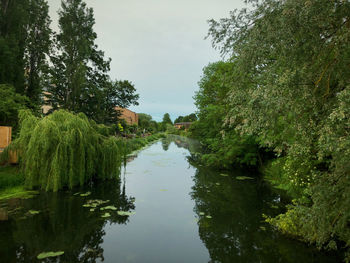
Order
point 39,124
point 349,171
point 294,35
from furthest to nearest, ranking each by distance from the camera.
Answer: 1. point 39,124
2. point 294,35
3. point 349,171

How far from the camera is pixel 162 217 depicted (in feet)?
20.4

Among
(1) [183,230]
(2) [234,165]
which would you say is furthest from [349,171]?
(2) [234,165]

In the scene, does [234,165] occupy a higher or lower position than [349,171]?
lower

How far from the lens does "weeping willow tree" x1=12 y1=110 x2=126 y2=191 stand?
275 inches

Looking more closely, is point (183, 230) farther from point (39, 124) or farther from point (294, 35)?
point (39, 124)

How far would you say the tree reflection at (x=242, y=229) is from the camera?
4.19 meters

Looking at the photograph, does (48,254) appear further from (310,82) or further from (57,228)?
(310,82)

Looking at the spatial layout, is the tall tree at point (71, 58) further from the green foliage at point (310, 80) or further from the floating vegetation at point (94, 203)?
the green foliage at point (310, 80)

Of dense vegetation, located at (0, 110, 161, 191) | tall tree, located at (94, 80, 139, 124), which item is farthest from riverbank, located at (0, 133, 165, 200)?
tall tree, located at (94, 80, 139, 124)

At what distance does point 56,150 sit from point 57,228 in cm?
304

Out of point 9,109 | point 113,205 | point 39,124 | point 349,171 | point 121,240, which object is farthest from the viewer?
point 9,109

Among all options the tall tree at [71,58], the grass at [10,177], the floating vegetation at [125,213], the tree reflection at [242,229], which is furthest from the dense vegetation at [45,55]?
the tree reflection at [242,229]

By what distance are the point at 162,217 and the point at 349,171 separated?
498 cm

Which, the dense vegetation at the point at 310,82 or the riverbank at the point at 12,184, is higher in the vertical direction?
the dense vegetation at the point at 310,82
